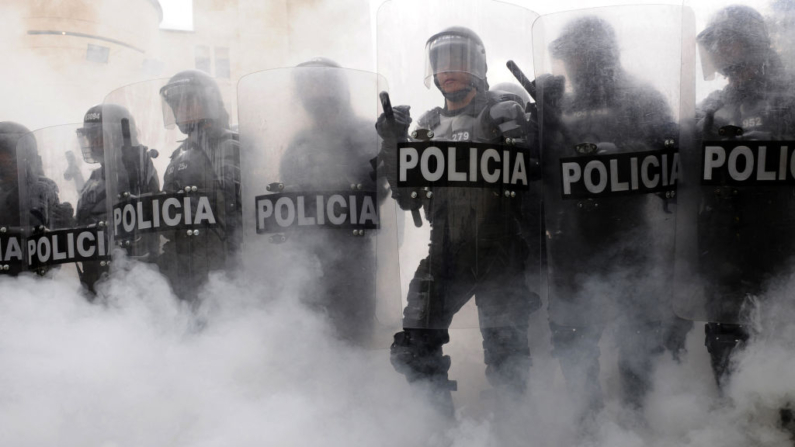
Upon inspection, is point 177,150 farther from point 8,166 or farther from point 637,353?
point 637,353

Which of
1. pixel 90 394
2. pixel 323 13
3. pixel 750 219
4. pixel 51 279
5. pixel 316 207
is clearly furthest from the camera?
pixel 323 13

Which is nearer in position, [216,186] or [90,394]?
[90,394]

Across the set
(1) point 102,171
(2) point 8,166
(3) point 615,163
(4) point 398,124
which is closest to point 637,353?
(3) point 615,163

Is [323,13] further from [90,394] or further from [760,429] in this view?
[760,429]

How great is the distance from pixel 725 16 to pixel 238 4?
16.2ft

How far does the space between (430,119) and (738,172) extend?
113cm

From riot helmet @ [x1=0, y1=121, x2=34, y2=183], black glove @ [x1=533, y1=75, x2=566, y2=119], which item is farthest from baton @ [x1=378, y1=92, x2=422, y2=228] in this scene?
riot helmet @ [x1=0, y1=121, x2=34, y2=183]

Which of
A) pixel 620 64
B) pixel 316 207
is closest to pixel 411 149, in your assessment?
pixel 316 207

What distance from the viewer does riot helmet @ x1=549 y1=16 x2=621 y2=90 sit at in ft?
9.87

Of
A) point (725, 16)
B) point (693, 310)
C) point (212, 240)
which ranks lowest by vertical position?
point (693, 310)

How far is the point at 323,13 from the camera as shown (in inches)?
231

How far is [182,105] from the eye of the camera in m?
3.62

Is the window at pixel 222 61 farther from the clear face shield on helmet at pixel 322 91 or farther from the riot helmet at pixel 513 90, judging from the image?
the riot helmet at pixel 513 90

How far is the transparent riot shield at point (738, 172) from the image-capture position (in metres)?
2.74
